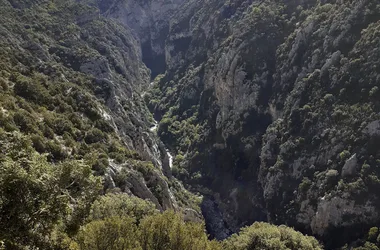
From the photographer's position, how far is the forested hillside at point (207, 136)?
16.4 m


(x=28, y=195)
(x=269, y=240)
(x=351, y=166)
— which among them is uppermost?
(x=351, y=166)

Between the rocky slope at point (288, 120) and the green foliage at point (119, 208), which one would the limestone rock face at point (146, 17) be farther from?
the green foliage at point (119, 208)

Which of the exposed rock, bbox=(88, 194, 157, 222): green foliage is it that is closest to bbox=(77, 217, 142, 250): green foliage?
bbox=(88, 194, 157, 222): green foliage

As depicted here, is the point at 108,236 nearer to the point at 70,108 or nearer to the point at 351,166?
the point at 70,108

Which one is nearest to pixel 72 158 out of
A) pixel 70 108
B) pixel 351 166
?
pixel 70 108

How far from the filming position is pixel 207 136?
83062 millimetres

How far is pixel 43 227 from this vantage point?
13.0 metres

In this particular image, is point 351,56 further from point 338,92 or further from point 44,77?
point 44,77

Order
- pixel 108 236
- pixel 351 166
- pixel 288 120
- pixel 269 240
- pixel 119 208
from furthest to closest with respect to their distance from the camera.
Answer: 1. pixel 288 120
2. pixel 351 166
3. pixel 269 240
4. pixel 119 208
5. pixel 108 236

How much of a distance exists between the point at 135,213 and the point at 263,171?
140 ft

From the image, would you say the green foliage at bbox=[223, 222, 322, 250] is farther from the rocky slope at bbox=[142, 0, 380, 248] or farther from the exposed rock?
the exposed rock

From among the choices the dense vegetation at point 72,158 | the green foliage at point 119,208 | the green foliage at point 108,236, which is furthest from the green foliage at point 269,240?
the green foliage at point 108,236

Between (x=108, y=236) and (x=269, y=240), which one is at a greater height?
(x=269, y=240)

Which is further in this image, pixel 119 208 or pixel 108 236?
A: pixel 119 208
